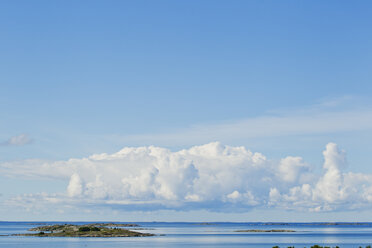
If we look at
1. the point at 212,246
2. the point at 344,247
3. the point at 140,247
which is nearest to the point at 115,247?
the point at 140,247

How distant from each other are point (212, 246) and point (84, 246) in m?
43.5

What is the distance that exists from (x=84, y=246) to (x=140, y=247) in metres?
20.3

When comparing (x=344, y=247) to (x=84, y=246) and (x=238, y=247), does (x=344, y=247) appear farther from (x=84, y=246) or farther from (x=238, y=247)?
(x=84, y=246)

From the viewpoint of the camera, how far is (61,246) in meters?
184

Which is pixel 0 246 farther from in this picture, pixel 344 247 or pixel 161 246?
pixel 344 247

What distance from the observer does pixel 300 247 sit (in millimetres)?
175000

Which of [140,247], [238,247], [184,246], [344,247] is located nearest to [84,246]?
[140,247]

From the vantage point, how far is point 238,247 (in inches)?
7072

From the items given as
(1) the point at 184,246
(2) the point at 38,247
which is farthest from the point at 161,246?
(2) the point at 38,247

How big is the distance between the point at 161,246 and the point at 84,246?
2574cm

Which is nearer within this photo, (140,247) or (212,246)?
(140,247)

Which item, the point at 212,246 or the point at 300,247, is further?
the point at 212,246

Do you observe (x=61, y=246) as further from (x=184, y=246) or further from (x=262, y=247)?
(x=262, y=247)

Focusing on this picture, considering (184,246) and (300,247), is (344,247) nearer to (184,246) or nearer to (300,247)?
(300,247)
